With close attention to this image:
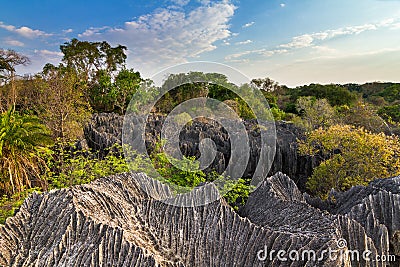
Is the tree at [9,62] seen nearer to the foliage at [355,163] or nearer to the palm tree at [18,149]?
the palm tree at [18,149]

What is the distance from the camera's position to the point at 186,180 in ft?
25.2

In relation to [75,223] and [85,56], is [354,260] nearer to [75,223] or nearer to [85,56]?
[75,223]

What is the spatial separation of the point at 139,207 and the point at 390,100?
3957cm

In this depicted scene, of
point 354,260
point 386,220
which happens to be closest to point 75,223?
point 354,260

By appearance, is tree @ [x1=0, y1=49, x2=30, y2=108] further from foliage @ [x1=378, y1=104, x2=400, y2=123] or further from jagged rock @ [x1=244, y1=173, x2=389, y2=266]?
foliage @ [x1=378, y1=104, x2=400, y2=123]

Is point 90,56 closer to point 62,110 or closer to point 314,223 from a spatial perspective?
point 62,110

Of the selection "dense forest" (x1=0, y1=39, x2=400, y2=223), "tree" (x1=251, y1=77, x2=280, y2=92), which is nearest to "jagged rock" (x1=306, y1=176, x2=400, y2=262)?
"dense forest" (x1=0, y1=39, x2=400, y2=223)

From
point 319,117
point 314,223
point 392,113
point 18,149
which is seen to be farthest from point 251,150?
point 392,113

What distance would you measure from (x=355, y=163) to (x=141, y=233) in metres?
7.96

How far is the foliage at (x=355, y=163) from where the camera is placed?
917 centimetres

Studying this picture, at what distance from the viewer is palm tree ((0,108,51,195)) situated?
7.05 meters

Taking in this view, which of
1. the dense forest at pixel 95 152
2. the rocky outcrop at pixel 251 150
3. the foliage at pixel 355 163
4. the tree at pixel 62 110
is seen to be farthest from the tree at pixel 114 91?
the foliage at pixel 355 163

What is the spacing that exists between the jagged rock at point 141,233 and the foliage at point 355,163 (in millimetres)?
5815

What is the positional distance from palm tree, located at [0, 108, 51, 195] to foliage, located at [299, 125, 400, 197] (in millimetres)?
7897
